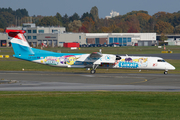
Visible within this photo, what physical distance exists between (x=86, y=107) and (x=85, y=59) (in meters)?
23.8

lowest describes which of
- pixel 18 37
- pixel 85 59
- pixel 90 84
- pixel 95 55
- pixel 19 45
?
pixel 90 84

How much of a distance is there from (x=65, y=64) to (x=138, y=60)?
10.5m

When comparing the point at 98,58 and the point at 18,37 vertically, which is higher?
the point at 18,37

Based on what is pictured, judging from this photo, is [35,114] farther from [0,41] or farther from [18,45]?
[0,41]

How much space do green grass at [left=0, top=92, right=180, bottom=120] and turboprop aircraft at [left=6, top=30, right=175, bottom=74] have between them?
57.8 feet

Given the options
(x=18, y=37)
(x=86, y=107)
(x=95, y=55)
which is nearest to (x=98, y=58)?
(x=95, y=55)

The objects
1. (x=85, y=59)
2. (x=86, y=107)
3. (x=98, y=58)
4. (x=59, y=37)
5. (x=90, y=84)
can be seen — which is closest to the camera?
(x=86, y=107)

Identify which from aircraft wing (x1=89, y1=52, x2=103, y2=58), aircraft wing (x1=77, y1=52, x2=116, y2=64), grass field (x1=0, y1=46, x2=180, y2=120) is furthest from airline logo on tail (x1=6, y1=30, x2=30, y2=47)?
grass field (x1=0, y1=46, x2=180, y2=120)

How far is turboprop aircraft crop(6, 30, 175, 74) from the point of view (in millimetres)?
40375

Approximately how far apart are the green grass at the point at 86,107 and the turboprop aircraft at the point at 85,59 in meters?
17.6

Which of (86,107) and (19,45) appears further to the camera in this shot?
(19,45)

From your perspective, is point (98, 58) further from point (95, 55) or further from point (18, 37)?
point (18, 37)

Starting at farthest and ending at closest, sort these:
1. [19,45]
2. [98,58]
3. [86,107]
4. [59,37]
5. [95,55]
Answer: [59,37] → [19,45] → [98,58] → [95,55] → [86,107]

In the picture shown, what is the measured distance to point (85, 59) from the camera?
41000 mm
